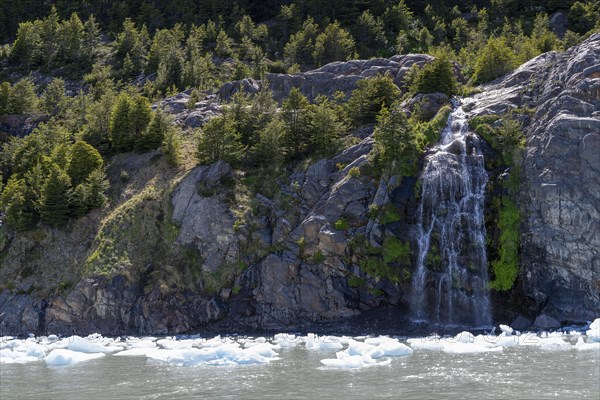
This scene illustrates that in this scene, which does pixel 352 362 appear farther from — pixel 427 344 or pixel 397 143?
pixel 397 143

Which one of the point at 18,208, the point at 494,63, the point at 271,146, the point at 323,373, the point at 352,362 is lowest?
the point at 323,373

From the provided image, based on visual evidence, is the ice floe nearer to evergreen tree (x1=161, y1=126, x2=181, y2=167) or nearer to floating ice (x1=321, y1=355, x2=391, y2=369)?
floating ice (x1=321, y1=355, x2=391, y2=369)

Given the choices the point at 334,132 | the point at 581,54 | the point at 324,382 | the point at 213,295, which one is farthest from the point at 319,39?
the point at 324,382

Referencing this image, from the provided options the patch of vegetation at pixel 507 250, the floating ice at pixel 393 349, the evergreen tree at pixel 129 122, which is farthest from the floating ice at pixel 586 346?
the evergreen tree at pixel 129 122

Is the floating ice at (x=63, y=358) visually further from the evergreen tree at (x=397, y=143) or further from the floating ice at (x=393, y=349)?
the evergreen tree at (x=397, y=143)

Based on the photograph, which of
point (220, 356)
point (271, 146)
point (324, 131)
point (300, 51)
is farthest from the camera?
point (300, 51)

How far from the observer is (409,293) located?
123 feet

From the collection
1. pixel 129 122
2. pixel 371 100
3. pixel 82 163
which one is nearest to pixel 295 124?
pixel 371 100

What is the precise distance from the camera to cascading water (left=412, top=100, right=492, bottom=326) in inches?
1426

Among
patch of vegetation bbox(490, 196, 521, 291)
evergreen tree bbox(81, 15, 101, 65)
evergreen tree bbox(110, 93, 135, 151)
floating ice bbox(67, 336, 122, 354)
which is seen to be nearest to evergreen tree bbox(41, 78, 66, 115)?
evergreen tree bbox(81, 15, 101, 65)

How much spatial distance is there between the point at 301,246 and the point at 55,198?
1695 centimetres

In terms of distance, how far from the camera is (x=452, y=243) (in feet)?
122

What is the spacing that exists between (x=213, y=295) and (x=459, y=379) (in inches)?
818

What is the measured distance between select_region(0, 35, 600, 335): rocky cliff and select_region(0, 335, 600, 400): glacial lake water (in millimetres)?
7537
